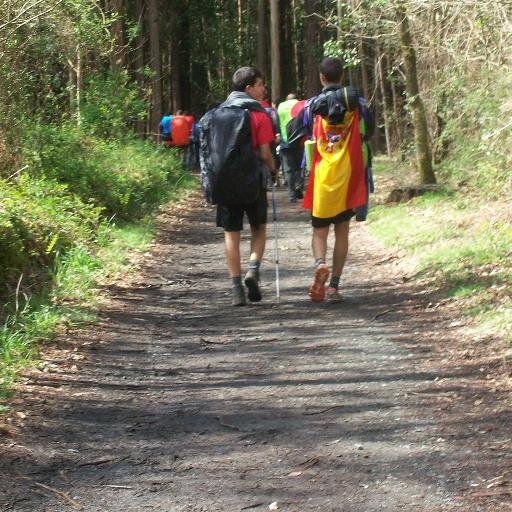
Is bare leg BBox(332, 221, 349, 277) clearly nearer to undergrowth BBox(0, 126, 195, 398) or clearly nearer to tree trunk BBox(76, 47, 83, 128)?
undergrowth BBox(0, 126, 195, 398)

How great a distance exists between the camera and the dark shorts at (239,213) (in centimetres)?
964

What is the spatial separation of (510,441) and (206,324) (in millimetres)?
4003

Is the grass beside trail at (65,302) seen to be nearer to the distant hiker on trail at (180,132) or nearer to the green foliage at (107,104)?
the green foliage at (107,104)

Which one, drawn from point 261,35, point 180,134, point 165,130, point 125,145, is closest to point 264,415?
point 125,145

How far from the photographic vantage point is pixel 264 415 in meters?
5.92

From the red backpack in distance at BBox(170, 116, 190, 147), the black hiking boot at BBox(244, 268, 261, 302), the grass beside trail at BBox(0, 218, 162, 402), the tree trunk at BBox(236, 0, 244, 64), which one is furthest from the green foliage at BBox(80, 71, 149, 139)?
the tree trunk at BBox(236, 0, 244, 64)

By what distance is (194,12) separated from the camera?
45531mm

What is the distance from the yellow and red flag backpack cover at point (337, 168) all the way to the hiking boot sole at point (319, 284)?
1.64ft

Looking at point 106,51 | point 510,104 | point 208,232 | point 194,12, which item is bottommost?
point 208,232

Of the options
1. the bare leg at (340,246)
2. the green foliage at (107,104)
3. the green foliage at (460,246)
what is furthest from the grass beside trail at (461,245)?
the green foliage at (107,104)

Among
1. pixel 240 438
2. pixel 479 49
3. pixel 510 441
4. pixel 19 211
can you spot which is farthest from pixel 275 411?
pixel 479 49

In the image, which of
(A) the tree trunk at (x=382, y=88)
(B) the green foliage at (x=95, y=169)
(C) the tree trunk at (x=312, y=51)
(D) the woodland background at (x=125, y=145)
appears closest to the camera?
(D) the woodland background at (x=125, y=145)

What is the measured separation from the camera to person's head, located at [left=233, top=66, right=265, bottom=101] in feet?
30.7

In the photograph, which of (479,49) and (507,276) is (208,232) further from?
(507,276)
